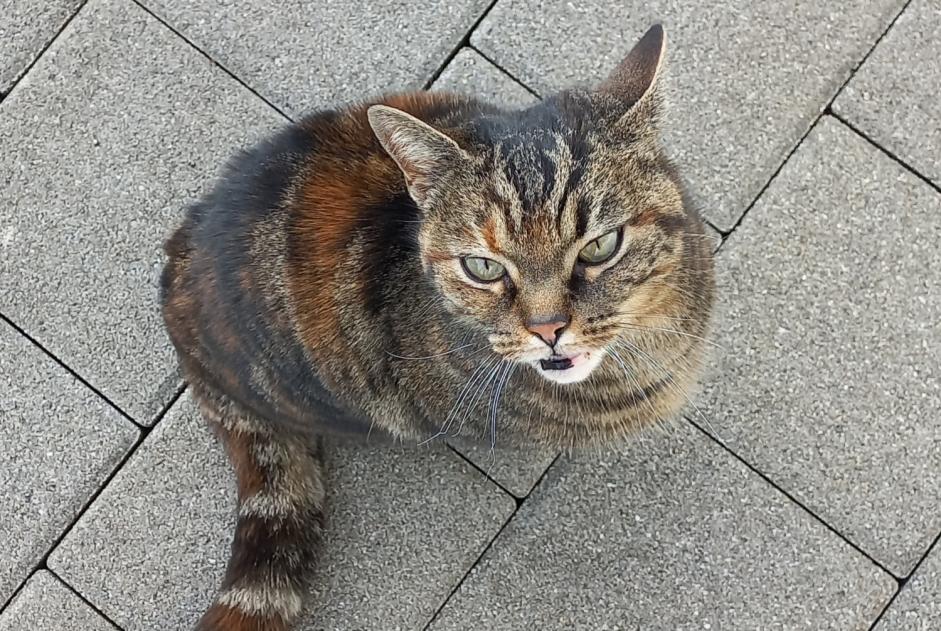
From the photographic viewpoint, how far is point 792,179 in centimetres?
188

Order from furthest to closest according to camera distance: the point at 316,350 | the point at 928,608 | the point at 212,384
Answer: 1. the point at 928,608
2. the point at 212,384
3. the point at 316,350

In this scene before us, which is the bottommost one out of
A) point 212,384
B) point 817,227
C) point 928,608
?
point 212,384

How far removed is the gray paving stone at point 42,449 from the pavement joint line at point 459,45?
1.00 m

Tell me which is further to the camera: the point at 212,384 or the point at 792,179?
the point at 792,179

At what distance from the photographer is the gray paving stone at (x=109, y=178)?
6.22 ft

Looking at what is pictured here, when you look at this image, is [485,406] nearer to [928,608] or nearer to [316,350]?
[316,350]

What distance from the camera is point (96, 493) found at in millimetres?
1861

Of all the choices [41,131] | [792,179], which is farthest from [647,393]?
[41,131]

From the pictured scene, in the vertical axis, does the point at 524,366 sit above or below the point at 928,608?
above

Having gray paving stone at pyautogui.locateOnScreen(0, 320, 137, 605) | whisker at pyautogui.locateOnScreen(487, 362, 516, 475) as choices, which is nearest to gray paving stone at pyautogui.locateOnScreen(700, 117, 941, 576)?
whisker at pyautogui.locateOnScreen(487, 362, 516, 475)

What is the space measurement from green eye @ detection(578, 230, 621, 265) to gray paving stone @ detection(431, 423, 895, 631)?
70 cm

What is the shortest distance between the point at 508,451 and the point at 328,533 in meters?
0.41

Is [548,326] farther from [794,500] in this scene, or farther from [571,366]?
[794,500]

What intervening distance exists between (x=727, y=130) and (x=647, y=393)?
669 mm
